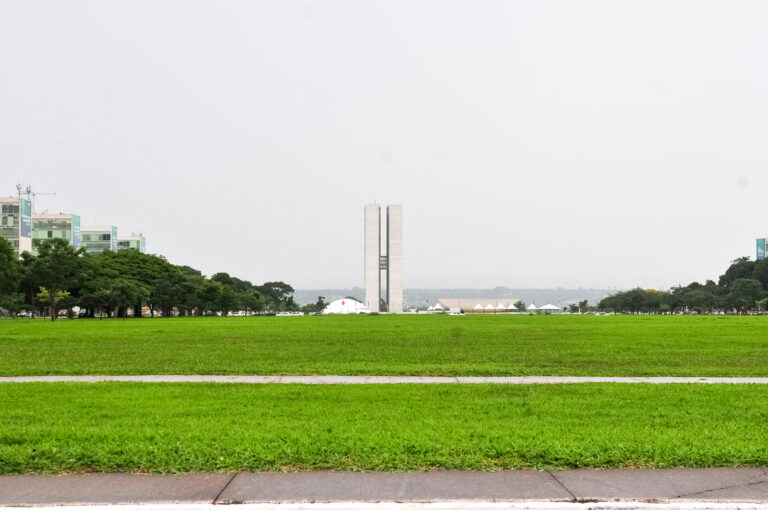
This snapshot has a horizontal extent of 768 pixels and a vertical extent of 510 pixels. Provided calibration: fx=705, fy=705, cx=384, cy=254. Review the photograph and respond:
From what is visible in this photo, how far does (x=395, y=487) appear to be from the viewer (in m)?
7.11

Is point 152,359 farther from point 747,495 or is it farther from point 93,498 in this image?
point 747,495

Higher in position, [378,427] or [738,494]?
[378,427]

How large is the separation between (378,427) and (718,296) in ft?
594

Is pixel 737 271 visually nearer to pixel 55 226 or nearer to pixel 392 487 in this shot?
pixel 55 226

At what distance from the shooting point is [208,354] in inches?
1005

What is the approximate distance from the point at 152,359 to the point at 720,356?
19.3 m

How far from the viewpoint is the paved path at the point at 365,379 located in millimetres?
16391

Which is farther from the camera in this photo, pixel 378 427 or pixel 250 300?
pixel 250 300

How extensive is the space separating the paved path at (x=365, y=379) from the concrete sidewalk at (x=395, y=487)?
8.67 metres

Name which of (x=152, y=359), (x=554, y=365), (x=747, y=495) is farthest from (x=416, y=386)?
(x=152, y=359)

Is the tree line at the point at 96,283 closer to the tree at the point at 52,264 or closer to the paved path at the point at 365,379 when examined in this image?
the tree at the point at 52,264

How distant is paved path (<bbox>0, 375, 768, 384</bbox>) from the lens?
16.4m

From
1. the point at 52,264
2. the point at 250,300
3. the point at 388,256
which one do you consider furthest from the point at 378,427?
the point at 388,256

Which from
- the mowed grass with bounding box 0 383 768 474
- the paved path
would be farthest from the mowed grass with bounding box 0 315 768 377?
the mowed grass with bounding box 0 383 768 474
